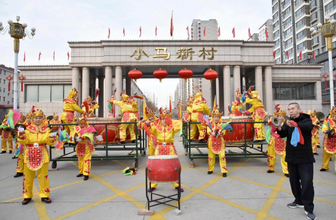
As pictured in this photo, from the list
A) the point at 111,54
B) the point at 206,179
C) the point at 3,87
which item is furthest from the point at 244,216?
the point at 3,87

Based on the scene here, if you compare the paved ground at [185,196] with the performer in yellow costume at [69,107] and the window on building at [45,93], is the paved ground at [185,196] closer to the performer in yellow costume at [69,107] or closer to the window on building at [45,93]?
the performer in yellow costume at [69,107]

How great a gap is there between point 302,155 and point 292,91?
27299 mm

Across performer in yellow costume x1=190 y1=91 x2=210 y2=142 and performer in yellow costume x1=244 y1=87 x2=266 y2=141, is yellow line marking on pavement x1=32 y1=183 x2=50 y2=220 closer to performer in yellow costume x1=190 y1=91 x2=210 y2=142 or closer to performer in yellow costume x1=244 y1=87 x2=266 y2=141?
performer in yellow costume x1=190 y1=91 x2=210 y2=142

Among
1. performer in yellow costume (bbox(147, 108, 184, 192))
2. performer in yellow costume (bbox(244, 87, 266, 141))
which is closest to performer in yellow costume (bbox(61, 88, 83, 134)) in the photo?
performer in yellow costume (bbox(147, 108, 184, 192))

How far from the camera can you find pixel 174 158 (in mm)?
3379

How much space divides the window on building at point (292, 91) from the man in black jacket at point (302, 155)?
85.6ft

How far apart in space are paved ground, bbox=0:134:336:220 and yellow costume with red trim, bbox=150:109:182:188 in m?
0.87

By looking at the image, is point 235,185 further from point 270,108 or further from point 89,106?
point 270,108

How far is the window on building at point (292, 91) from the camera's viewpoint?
84.4 feet

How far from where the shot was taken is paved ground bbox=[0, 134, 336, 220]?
128 inches

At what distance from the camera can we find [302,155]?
312cm

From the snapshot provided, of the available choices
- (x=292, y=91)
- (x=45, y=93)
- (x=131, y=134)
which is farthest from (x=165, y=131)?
(x=292, y=91)

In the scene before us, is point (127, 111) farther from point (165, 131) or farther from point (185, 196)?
point (185, 196)

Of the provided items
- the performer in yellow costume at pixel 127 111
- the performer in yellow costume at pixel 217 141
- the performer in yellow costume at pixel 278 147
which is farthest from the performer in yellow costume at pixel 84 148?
the performer in yellow costume at pixel 278 147
